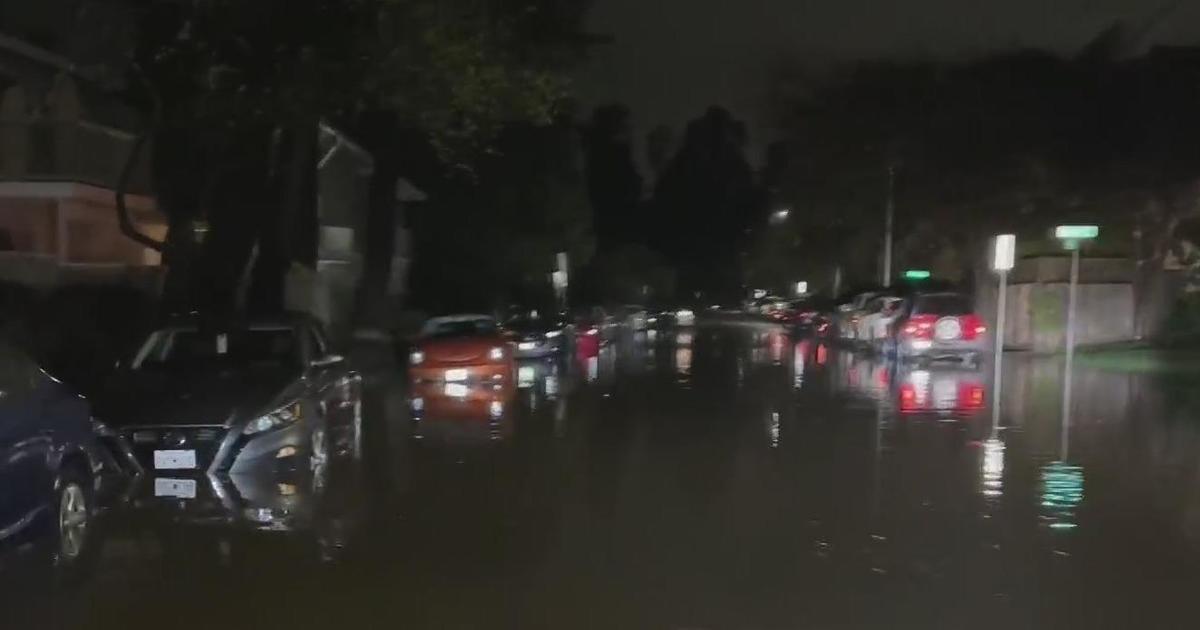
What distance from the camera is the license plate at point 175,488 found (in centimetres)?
1263

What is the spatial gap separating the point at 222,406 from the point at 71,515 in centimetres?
275

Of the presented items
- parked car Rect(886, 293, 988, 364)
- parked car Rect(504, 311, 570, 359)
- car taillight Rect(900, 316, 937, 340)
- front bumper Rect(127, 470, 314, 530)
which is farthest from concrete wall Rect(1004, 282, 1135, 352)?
front bumper Rect(127, 470, 314, 530)

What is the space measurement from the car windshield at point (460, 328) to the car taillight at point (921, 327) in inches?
369

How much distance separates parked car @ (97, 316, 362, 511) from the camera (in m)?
12.9

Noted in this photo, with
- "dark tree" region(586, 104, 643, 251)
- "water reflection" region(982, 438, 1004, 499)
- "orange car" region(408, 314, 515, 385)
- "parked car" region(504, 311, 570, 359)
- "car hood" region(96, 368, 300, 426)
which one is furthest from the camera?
"dark tree" region(586, 104, 643, 251)

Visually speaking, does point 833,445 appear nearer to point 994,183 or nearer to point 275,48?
point 275,48

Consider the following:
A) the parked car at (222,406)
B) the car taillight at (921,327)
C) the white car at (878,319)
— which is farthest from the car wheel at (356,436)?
the white car at (878,319)

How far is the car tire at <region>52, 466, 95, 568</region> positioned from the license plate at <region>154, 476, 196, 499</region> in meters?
1.76

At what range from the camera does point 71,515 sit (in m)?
10.4

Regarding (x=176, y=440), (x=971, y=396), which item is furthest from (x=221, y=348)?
(x=971, y=396)

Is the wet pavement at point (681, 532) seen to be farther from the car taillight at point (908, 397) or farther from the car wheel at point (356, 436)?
the car taillight at point (908, 397)

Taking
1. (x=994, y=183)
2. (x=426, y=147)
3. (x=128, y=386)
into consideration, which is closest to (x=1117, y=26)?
(x=994, y=183)

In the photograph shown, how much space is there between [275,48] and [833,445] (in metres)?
9.42

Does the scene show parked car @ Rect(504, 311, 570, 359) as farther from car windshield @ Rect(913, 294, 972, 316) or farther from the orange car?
car windshield @ Rect(913, 294, 972, 316)
